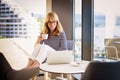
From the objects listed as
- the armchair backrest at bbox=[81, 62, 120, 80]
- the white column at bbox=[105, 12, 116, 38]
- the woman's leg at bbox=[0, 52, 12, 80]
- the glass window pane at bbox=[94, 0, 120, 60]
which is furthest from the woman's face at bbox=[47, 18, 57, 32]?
the armchair backrest at bbox=[81, 62, 120, 80]

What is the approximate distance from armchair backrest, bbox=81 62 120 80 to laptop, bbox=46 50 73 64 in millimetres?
Answer: 878

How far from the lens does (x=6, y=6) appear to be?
4.54 m

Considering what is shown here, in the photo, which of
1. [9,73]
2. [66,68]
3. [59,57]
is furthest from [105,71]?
[9,73]

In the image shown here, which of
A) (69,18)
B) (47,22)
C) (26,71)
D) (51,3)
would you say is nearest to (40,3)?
(51,3)

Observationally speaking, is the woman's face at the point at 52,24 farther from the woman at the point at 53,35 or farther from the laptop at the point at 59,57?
the laptop at the point at 59,57

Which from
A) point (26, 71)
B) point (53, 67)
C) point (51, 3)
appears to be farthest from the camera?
point (51, 3)

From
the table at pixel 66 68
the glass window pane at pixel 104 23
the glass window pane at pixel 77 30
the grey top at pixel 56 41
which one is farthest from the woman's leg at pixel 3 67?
the glass window pane at pixel 77 30

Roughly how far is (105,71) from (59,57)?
976 millimetres

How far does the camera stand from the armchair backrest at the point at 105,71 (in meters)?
1.57

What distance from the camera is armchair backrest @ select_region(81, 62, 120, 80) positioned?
5.16 ft

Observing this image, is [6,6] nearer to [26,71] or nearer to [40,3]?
[40,3]

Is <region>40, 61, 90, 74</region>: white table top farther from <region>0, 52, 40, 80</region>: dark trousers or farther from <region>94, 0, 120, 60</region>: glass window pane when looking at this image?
<region>94, 0, 120, 60</region>: glass window pane

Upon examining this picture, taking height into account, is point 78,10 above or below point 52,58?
above

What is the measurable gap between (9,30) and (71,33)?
4.49 feet
